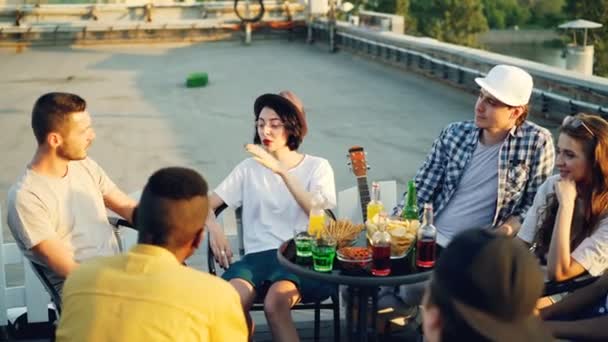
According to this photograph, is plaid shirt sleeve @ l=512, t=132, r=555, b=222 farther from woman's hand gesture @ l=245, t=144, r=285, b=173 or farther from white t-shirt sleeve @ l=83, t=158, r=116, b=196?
white t-shirt sleeve @ l=83, t=158, r=116, b=196

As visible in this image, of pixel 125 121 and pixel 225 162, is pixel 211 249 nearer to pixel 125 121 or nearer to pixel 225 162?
pixel 225 162

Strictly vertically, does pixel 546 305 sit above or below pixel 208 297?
below

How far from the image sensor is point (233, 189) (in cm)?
418

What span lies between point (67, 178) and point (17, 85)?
1162 centimetres

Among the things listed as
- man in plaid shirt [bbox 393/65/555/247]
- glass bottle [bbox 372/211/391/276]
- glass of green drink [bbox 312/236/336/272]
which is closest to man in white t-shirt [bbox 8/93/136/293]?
glass of green drink [bbox 312/236/336/272]

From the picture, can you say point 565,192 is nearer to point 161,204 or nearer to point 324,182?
point 324,182

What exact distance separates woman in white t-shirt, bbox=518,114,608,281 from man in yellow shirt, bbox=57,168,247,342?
1577 millimetres

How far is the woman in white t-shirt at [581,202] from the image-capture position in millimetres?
3398

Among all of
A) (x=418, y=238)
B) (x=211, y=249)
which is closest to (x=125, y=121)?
(x=211, y=249)

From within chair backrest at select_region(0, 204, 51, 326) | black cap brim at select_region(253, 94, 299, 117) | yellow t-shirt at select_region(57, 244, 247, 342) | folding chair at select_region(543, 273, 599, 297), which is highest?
black cap brim at select_region(253, 94, 299, 117)

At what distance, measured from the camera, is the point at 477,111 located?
4066 millimetres

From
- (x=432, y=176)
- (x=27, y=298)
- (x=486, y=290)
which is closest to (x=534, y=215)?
(x=432, y=176)

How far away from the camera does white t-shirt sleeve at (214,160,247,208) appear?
4176 millimetres

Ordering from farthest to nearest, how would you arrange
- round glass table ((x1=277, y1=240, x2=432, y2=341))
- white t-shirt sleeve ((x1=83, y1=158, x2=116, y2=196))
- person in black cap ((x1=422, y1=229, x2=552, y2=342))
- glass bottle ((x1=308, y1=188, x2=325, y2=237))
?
1. white t-shirt sleeve ((x1=83, y1=158, x2=116, y2=196))
2. glass bottle ((x1=308, y1=188, x2=325, y2=237))
3. round glass table ((x1=277, y1=240, x2=432, y2=341))
4. person in black cap ((x1=422, y1=229, x2=552, y2=342))
